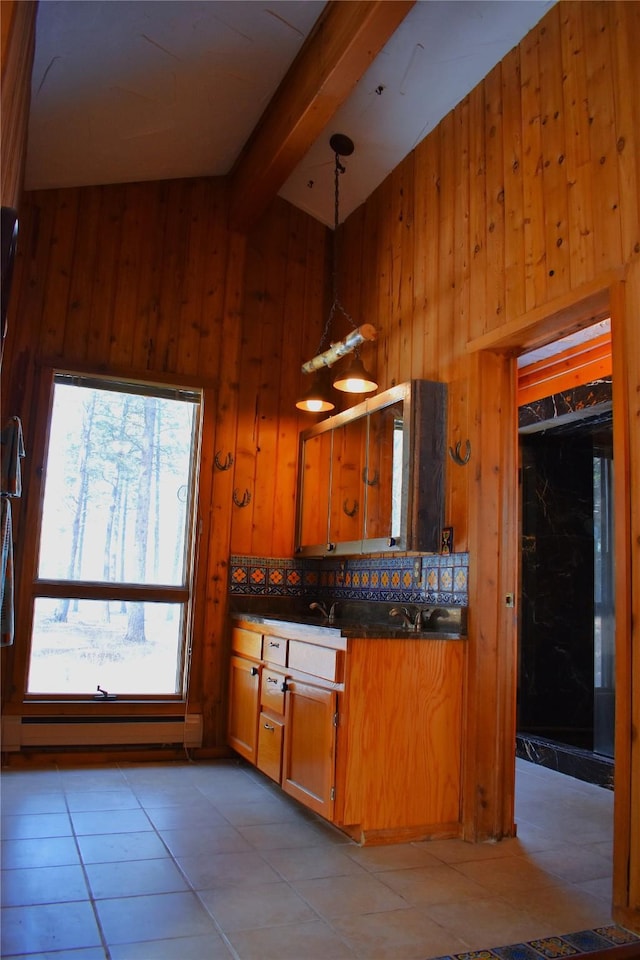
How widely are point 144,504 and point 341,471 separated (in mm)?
1183

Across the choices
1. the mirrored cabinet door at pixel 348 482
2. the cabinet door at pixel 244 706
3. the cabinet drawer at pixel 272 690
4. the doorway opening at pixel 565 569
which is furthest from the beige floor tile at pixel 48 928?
the doorway opening at pixel 565 569

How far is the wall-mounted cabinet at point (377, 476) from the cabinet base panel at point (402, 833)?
45.9 inches

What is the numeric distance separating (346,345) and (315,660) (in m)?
1.65

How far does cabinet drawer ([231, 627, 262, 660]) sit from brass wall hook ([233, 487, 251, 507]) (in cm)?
76

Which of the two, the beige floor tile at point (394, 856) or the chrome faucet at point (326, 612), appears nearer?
the beige floor tile at point (394, 856)

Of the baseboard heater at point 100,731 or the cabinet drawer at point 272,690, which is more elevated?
the cabinet drawer at point 272,690

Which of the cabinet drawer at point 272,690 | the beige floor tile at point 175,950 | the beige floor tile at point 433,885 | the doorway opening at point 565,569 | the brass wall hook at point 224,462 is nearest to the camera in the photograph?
the beige floor tile at point 175,950

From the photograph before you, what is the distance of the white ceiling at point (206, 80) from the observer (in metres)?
3.14

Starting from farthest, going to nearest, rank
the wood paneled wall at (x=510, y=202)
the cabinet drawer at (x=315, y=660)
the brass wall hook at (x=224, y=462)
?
the brass wall hook at (x=224, y=462) → the cabinet drawer at (x=315, y=660) → the wood paneled wall at (x=510, y=202)

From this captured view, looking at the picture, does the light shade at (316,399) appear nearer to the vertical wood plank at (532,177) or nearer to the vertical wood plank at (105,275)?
the vertical wood plank at (105,275)

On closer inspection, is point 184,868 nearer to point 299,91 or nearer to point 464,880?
point 464,880

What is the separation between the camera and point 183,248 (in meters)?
4.68

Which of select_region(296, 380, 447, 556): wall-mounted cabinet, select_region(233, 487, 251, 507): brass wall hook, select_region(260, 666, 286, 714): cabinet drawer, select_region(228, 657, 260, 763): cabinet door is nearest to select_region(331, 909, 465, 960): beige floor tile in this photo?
select_region(260, 666, 286, 714): cabinet drawer

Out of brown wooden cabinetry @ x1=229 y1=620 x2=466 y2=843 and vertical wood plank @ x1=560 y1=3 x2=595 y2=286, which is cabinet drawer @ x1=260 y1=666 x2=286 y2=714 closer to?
brown wooden cabinetry @ x1=229 y1=620 x2=466 y2=843
